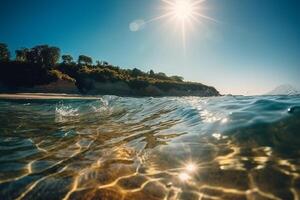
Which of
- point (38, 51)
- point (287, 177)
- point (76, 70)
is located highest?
point (38, 51)

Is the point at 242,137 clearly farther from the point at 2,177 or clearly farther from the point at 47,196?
the point at 2,177

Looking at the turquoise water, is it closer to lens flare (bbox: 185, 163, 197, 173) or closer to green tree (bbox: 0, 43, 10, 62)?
lens flare (bbox: 185, 163, 197, 173)

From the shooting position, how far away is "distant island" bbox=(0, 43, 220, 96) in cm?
3841

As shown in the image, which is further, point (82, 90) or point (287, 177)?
point (82, 90)

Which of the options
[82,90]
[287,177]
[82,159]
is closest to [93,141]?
[82,159]

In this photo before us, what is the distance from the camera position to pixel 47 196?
8.71ft

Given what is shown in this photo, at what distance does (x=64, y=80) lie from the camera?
39469 millimetres

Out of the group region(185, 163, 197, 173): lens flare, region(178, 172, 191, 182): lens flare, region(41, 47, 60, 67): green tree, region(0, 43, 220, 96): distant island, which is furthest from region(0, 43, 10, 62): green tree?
region(178, 172, 191, 182): lens flare

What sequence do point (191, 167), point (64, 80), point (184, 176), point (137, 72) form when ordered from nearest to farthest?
point (184, 176) < point (191, 167) < point (64, 80) < point (137, 72)

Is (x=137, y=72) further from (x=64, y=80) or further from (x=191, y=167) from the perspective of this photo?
(x=191, y=167)

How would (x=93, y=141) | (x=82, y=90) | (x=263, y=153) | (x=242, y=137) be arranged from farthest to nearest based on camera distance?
(x=82, y=90)
(x=93, y=141)
(x=242, y=137)
(x=263, y=153)

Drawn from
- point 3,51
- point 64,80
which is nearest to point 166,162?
point 64,80

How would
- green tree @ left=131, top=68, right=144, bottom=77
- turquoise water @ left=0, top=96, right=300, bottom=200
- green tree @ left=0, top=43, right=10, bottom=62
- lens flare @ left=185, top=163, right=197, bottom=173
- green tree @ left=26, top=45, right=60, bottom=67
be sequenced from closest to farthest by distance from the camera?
turquoise water @ left=0, top=96, right=300, bottom=200
lens flare @ left=185, top=163, right=197, bottom=173
green tree @ left=26, top=45, right=60, bottom=67
green tree @ left=0, top=43, right=10, bottom=62
green tree @ left=131, top=68, right=144, bottom=77

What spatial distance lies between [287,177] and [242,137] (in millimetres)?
1480
